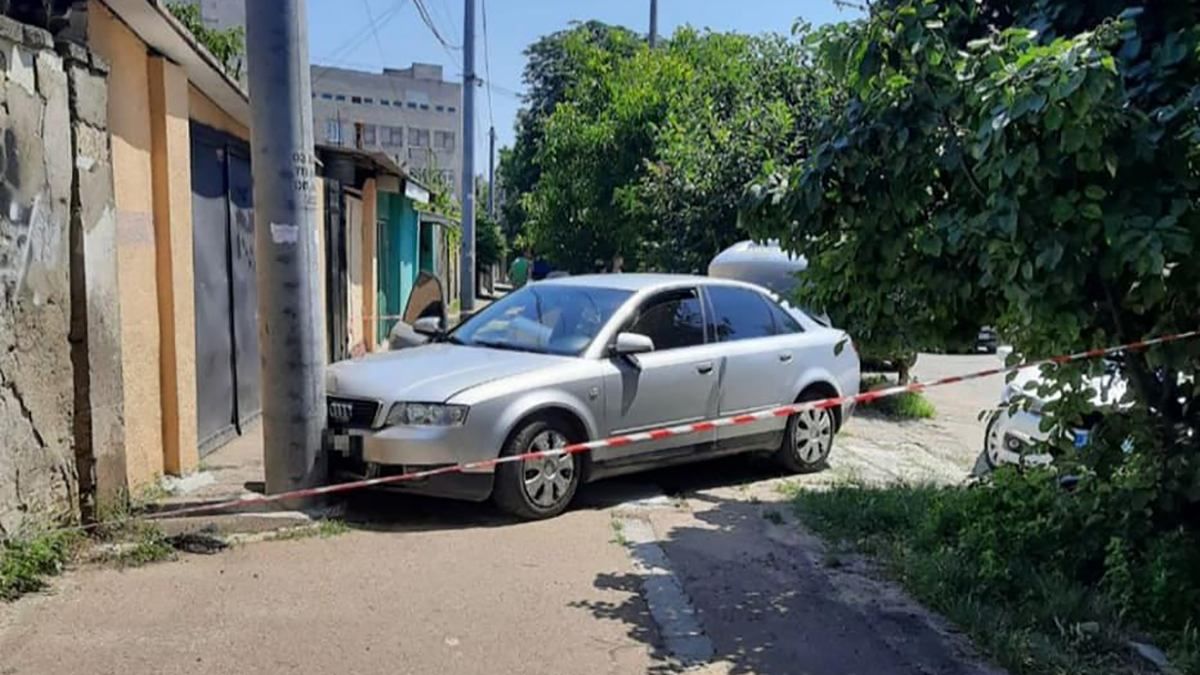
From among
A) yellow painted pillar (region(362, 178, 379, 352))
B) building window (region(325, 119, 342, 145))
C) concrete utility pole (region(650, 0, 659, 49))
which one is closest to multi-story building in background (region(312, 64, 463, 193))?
building window (region(325, 119, 342, 145))

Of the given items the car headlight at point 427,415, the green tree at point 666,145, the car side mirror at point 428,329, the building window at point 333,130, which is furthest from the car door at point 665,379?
the building window at point 333,130

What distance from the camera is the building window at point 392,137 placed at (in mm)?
68375

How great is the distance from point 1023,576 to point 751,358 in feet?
9.77

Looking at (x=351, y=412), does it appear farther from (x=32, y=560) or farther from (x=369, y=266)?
(x=369, y=266)

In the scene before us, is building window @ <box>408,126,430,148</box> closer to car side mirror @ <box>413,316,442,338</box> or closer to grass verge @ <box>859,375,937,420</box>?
grass verge @ <box>859,375,937,420</box>

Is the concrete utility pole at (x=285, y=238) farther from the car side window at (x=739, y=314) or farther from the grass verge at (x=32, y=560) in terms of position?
the car side window at (x=739, y=314)

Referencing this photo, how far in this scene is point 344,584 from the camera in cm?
481

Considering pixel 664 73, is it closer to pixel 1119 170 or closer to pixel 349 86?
pixel 1119 170

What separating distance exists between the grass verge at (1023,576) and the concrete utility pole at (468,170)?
14838mm

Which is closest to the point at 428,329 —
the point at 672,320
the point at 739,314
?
the point at 672,320

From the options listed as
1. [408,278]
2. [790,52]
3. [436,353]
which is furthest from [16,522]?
[408,278]

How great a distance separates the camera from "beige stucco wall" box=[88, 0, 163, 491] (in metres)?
5.69

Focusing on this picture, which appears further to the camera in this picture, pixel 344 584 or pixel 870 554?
pixel 870 554

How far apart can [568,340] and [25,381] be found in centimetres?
332
